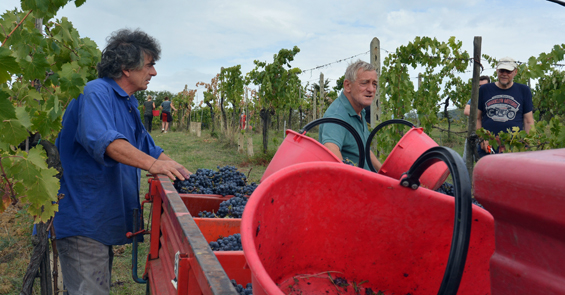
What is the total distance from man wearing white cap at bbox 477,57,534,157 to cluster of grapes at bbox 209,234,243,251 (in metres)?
3.47

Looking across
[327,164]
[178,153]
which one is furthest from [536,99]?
[327,164]

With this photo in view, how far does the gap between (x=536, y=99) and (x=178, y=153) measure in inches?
432

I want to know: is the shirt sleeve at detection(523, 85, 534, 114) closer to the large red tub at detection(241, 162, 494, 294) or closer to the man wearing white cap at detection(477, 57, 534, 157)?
the man wearing white cap at detection(477, 57, 534, 157)

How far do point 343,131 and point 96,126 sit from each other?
1373 mm

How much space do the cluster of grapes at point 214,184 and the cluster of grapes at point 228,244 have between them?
734 mm

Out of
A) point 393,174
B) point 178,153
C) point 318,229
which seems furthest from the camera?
point 178,153

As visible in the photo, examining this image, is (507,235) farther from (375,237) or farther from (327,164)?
(375,237)

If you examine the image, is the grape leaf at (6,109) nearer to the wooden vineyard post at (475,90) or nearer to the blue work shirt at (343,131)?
the blue work shirt at (343,131)

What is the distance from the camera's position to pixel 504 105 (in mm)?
4344

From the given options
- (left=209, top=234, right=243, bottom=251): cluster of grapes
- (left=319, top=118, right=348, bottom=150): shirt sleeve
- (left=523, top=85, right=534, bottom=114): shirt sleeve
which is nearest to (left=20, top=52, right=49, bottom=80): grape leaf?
(left=209, top=234, right=243, bottom=251): cluster of grapes

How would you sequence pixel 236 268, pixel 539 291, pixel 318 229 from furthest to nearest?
pixel 236 268
pixel 318 229
pixel 539 291

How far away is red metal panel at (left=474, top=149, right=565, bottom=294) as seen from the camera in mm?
484

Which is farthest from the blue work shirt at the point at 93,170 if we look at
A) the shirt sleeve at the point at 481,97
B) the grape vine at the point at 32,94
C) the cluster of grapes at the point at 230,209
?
the shirt sleeve at the point at 481,97

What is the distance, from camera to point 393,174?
1.74 meters
